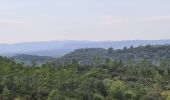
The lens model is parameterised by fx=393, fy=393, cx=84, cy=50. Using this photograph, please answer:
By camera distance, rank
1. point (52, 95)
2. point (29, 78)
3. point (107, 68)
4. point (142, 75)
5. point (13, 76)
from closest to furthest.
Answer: point (52, 95) → point (13, 76) → point (29, 78) → point (142, 75) → point (107, 68)

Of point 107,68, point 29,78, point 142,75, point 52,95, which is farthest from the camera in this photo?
point 107,68

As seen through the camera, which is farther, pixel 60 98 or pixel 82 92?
pixel 82 92

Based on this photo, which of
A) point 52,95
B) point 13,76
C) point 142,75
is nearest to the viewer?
point 52,95

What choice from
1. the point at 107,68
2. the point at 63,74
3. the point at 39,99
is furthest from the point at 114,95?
the point at 107,68

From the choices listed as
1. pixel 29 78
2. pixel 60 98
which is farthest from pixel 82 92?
pixel 29 78

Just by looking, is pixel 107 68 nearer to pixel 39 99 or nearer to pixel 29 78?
pixel 29 78

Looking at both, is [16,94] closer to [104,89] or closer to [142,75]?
[104,89]

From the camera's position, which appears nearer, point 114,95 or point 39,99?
point 39,99

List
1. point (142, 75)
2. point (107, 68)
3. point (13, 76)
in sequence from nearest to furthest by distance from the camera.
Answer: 1. point (13, 76)
2. point (142, 75)
3. point (107, 68)
